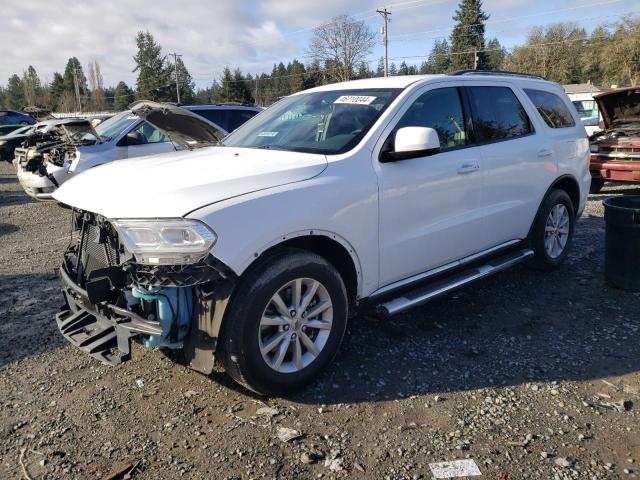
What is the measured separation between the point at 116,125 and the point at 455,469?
29.2 feet

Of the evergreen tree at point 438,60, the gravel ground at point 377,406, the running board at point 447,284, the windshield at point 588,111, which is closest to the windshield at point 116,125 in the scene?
the gravel ground at point 377,406

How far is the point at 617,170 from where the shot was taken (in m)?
9.10

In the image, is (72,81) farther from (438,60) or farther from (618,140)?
(618,140)

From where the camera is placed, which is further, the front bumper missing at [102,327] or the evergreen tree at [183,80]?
the evergreen tree at [183,80]

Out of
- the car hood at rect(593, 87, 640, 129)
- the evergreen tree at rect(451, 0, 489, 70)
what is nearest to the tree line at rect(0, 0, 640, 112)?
the evergreen tree at rect(451, 0, 489, 70)

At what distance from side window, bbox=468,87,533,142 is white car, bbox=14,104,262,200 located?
5.06 m

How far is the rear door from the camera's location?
4.42 m

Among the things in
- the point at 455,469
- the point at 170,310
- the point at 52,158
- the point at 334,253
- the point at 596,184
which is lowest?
the point at 455,469

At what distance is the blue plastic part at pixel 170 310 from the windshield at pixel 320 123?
4.40ft

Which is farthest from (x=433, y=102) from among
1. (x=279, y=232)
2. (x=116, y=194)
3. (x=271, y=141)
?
(x=116, y=194)

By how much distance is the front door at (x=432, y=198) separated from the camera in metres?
3.58

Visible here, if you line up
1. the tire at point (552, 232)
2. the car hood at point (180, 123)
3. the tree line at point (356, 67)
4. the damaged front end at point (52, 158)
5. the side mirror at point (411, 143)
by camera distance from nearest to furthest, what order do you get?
the side mirror at point (411, 143) → the car hood at point (180, 123) → the tire at point (552, 232) → the damaged front end at point (52, 158) → the tree line at point (356, 67)

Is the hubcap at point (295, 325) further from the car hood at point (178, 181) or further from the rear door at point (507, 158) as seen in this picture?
the rear door at point (507, 158)

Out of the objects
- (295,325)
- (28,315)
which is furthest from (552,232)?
(28,315)
